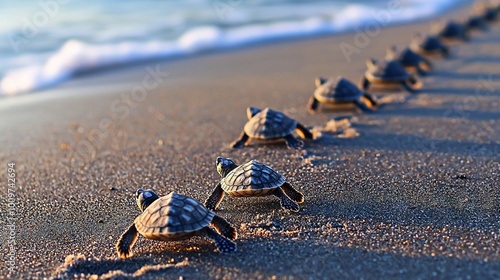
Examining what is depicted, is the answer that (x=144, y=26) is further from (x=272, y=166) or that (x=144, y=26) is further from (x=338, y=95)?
(x=272, y=166)

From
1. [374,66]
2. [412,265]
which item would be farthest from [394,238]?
[374,66]

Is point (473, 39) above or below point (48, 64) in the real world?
below

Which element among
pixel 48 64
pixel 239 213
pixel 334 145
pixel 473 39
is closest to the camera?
pixel 239 213

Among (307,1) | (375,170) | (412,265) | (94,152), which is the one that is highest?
(307,1)

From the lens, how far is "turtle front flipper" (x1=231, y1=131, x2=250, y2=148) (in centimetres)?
629

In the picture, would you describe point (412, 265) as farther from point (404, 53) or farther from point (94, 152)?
point (404, 53)

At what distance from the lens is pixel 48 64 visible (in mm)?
11648

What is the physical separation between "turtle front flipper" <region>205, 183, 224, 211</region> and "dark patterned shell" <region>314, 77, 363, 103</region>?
321cm

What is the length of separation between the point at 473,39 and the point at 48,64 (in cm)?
1004

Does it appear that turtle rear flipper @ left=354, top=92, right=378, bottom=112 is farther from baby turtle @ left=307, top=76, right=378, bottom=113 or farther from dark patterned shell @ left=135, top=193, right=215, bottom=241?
dark patterned shell @ left=135, top=193, right=215, bottom=241

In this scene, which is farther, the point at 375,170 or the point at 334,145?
the point at 334,145

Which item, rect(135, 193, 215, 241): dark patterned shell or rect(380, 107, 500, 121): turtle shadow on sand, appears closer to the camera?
rect(135, 193, 215, 241): dark patterned shell

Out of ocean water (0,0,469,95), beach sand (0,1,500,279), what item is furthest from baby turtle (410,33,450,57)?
ocean water (0,0,469,95)

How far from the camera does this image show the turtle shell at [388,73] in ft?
28.0
